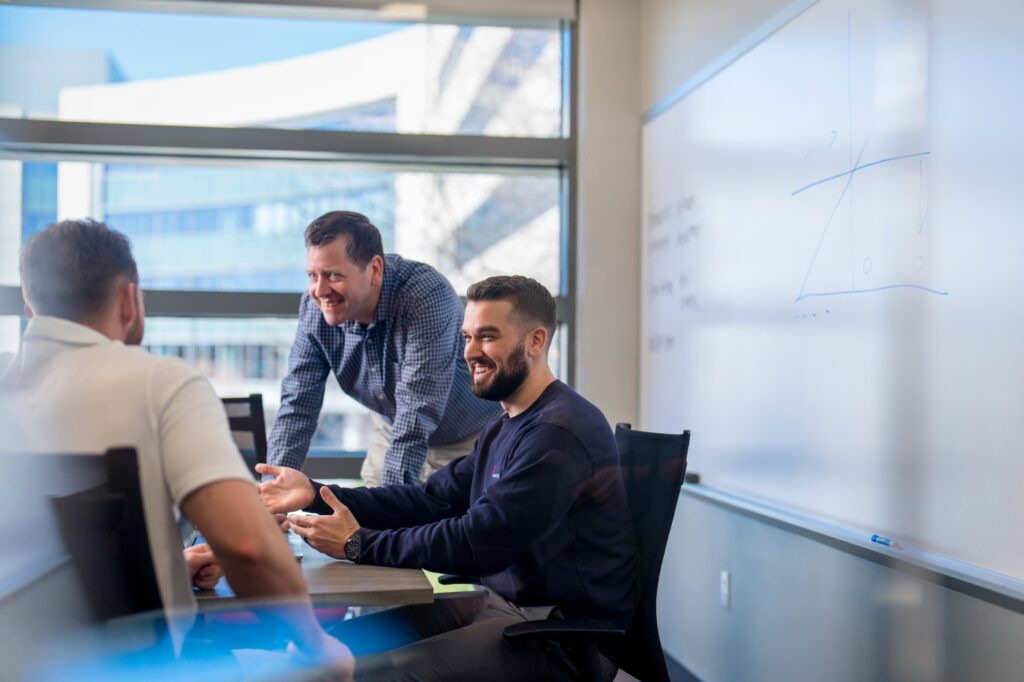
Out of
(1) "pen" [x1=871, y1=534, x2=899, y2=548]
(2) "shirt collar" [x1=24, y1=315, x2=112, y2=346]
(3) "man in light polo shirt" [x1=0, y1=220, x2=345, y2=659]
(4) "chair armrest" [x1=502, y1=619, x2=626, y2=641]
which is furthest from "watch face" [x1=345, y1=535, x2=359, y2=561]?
(1) "pen" [x1=871, y1=534, x2=899, y2=548]

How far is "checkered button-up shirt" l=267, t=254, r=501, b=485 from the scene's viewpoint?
2273 millimetres

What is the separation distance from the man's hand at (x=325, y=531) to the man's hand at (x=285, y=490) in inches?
1.6

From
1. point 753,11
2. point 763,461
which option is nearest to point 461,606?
point 763,461

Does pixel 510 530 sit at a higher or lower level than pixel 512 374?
lower

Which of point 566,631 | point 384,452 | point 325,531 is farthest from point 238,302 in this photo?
point 566,631

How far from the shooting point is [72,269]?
3.14ft

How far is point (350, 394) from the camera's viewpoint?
263 cm

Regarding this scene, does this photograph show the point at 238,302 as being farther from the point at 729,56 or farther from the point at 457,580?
the point at 457,580

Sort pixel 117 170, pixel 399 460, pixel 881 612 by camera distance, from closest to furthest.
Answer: pixel 881 612 → pixel 399 460 → pixel 117 170

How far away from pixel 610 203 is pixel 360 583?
94.8 inches

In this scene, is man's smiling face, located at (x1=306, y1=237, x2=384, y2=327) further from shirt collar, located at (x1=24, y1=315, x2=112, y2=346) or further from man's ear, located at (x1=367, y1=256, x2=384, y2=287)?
shirt collar, located at (x1=24, y1=315, x2=112, y2=346)

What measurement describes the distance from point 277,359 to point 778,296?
147cm

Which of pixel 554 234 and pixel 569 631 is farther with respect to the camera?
pixel 554 234

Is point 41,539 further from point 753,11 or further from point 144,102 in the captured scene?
point 144,102
